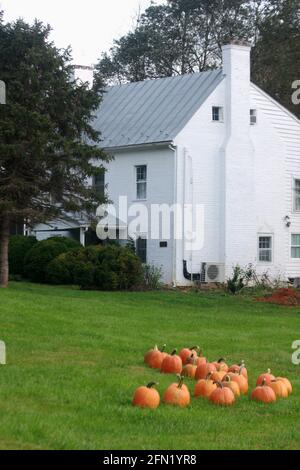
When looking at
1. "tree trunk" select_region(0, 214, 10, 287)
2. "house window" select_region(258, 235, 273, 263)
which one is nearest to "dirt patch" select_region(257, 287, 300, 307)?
"house window" select_region(258, 235, 273, 263)

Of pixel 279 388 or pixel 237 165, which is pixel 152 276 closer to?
pixel 237 165

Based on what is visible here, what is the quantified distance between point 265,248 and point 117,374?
79.6ft

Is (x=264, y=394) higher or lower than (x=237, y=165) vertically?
lower

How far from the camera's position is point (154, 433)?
9352mm

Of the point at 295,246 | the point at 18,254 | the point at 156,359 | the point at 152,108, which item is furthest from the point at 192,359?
the point at 295,246

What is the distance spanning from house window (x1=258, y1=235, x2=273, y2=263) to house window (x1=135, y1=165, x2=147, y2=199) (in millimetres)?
4909

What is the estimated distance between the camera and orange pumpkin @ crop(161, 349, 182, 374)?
1281cm

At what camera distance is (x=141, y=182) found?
3497cm

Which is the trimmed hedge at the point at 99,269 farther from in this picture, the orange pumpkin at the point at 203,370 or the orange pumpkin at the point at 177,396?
the orange pumpkin at the point at 177,396

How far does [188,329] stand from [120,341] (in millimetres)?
3187

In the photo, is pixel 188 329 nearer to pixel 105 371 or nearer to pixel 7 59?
pixel 105 371

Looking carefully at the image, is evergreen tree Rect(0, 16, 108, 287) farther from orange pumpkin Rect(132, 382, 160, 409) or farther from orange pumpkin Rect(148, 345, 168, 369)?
orange pumpkin Rect(132, 382, 160, 409)

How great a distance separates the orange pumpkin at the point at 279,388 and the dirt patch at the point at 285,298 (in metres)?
14.5

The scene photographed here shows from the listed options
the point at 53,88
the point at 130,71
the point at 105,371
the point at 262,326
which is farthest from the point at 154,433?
the point at 130,71
